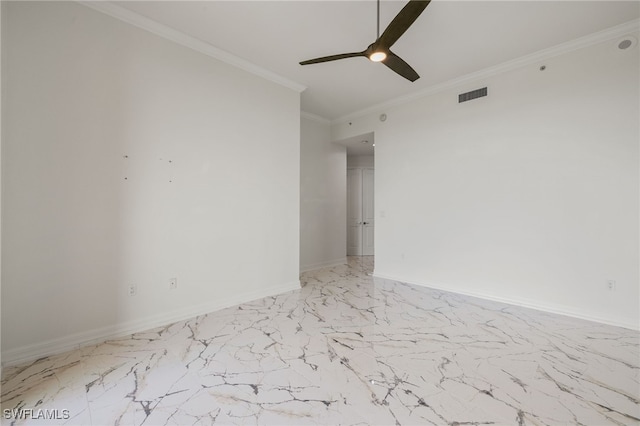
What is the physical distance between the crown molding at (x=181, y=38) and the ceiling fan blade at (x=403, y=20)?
6.78ft

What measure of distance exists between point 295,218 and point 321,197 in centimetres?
161

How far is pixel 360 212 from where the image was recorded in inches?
285

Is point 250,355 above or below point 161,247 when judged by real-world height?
below

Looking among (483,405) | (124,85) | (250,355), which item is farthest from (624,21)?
(124,85)

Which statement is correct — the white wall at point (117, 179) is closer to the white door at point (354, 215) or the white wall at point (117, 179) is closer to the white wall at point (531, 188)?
the white wall at point (531, 188)

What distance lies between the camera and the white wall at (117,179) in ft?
7.06

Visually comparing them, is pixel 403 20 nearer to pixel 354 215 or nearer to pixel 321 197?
pixel 321 197

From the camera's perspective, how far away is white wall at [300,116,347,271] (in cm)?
537

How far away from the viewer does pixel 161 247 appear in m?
2.85

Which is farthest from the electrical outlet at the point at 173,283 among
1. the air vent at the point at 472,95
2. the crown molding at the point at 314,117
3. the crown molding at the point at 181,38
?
the air vent at the point at 472,95

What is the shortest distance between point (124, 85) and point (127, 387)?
8.49ft

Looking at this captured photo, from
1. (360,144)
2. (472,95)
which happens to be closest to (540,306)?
(472,95)

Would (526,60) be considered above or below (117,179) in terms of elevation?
above

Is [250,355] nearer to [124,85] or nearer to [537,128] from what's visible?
[124,85]
